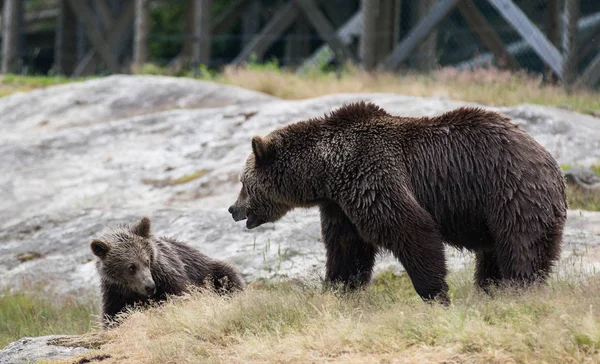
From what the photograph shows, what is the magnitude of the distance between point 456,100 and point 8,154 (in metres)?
6.30

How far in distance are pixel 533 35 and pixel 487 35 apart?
199 cm

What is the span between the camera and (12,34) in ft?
71.5

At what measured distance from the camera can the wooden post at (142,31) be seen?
18.5 m

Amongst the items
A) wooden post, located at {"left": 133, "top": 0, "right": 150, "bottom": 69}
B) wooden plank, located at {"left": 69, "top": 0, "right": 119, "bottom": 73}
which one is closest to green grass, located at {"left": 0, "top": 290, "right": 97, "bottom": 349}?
wooden post, located at {"left": 133, "top": 0, "right": 150, "bottom": 69}

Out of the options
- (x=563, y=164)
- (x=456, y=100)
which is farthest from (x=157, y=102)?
(x=563, y=164)

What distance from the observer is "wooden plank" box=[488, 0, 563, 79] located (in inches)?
536

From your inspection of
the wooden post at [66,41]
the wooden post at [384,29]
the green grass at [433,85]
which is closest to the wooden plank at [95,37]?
the wooden post at [66,41]

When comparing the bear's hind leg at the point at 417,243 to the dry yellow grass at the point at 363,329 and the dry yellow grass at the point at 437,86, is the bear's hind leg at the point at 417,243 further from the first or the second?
the dry yellow grass at the point at 437,86

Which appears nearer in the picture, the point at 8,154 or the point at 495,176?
the point at 495,176

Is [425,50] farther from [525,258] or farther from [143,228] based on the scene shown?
[525,258]

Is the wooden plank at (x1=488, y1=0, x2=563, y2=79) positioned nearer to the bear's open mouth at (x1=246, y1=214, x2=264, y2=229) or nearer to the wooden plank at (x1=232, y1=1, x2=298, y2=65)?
the wooden plank at (x1=232, y1=1, x2=298, y2=65)

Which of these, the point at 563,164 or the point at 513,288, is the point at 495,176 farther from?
the point at 563,164

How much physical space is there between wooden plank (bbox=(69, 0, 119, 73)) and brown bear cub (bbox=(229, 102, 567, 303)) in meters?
13.6

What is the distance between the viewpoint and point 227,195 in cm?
1060
